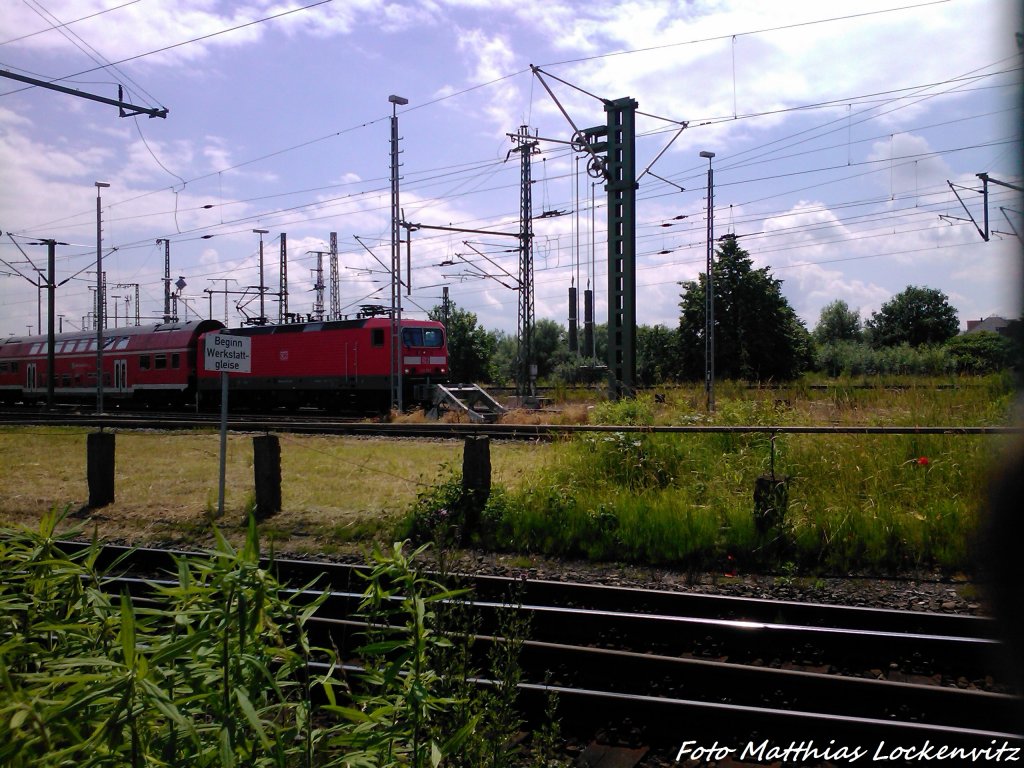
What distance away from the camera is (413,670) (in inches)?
105

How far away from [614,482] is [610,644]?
3.91 meters

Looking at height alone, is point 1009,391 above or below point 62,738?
above

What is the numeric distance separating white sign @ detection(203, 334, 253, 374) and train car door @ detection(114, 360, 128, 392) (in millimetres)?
26553

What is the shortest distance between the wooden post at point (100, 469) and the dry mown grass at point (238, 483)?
21 centimetres

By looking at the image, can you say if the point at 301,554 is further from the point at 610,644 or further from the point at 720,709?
the point at 720,709

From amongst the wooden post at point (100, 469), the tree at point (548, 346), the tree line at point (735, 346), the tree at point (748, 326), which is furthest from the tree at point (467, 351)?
the wooden post at point (100, 469)

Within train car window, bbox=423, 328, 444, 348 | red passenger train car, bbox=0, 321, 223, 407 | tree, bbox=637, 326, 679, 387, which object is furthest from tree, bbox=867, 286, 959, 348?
red passenger train car, bbox=0, 321, 223, 407

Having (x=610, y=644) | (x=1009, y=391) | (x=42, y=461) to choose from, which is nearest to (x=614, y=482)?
(x=610, y=644)

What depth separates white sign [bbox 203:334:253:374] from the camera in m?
10.5

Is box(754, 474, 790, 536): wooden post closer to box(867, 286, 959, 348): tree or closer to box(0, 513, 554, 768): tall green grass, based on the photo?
box(0, 513, 554, 768): tall green grass

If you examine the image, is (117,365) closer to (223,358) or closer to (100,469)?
(100,469)

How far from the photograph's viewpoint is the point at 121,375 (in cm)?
3431

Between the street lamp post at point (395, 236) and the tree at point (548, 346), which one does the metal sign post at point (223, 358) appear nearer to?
the street lamp post at point (395, 236)

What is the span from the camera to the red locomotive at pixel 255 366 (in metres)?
26.4
